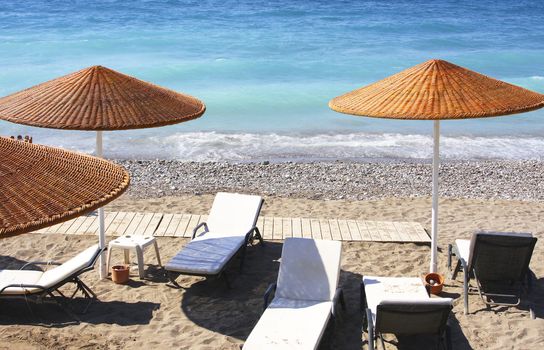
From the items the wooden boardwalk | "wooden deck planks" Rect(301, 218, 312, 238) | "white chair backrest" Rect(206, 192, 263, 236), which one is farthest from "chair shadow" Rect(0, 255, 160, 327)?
"wooden deck planks" Rect(301, 218, 312, 238)

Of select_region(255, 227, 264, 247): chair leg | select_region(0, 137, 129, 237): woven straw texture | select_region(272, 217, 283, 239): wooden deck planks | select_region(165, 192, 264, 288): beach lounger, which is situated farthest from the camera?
select_region(272, 217, 283, 239): wooden deck planks

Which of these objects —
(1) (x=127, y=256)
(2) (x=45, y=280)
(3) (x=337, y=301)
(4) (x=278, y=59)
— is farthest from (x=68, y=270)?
(4) (x=278, y=59)

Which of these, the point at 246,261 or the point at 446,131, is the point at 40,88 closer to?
the point at 246,261

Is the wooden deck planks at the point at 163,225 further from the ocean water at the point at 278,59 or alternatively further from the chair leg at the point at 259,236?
the ocean water at the point at 278,59

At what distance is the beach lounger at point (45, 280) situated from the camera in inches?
253

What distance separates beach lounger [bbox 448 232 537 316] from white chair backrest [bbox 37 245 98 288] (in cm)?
346

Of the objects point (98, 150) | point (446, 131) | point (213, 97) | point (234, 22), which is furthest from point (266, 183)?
point (234, 22)

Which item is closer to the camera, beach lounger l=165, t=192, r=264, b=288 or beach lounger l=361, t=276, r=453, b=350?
beach lounger l=361, t=276, r=453, b=350

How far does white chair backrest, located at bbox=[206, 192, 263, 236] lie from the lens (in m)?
8.27

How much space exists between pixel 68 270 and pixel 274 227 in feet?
10.3

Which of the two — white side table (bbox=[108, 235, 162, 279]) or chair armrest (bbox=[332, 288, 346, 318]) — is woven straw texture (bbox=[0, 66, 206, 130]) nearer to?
white side table (bbox=[108, 235, 162, 279])

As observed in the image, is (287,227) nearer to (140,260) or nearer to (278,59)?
(140,260)

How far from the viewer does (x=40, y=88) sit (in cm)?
694

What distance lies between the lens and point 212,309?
6.97m
